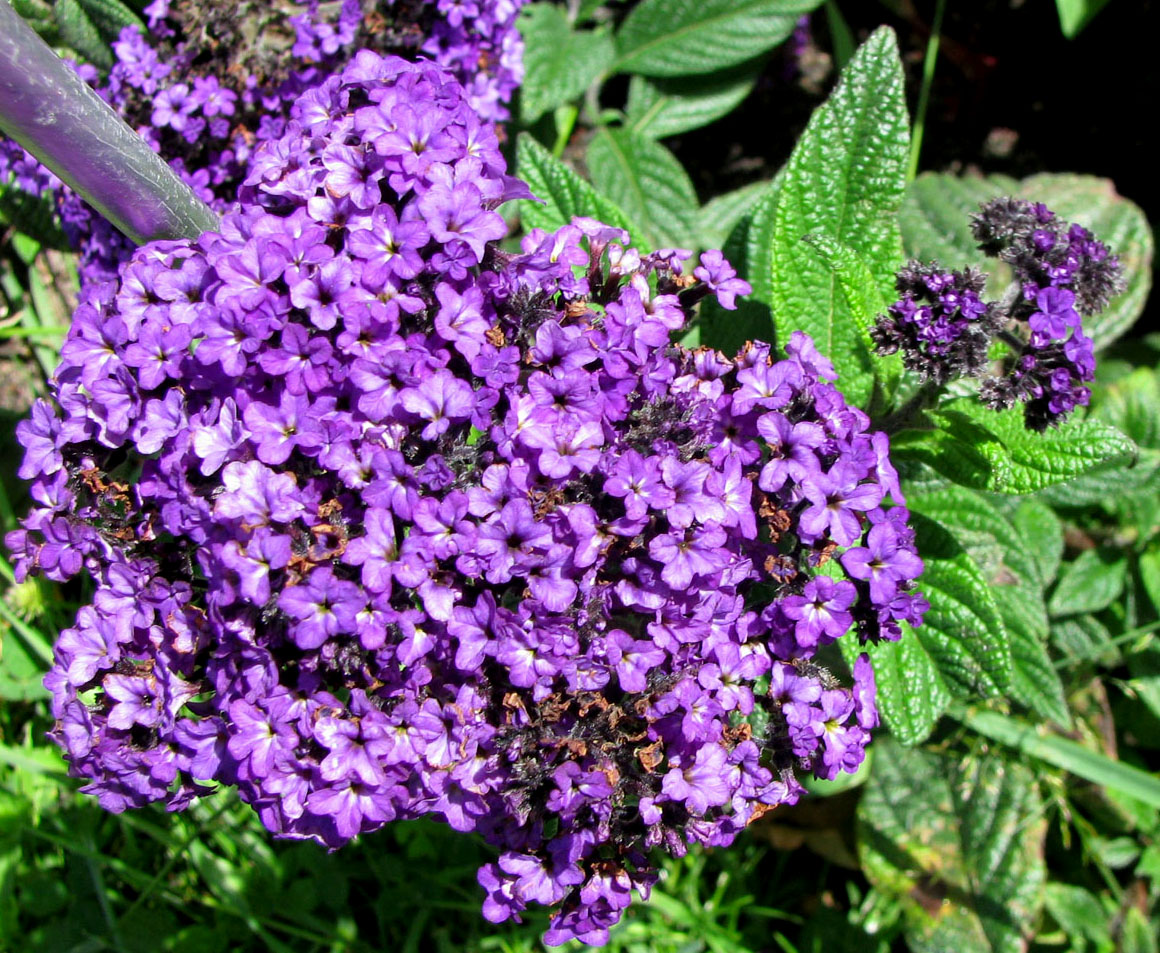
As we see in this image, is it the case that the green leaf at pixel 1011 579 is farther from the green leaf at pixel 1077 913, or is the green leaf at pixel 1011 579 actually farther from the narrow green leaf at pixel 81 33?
the narrow green leaf at pixel 81 33

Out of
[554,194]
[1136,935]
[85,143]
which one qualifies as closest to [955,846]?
[1136,935]

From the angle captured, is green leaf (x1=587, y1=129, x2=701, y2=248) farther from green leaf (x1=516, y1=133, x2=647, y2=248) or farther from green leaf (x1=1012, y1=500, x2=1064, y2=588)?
green leaf (x1=1012, y1=500, x2=1064, y2=588)

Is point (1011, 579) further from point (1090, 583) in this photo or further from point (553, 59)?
point (553, 59)

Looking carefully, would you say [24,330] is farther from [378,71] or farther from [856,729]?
[856,729]

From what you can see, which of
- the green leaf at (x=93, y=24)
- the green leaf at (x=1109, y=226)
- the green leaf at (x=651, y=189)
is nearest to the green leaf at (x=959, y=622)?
the green leaf at (x=1109, y=226)

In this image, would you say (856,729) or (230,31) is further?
(230,31)

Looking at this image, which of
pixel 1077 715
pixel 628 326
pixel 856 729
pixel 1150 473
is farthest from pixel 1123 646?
pixel 628 326
